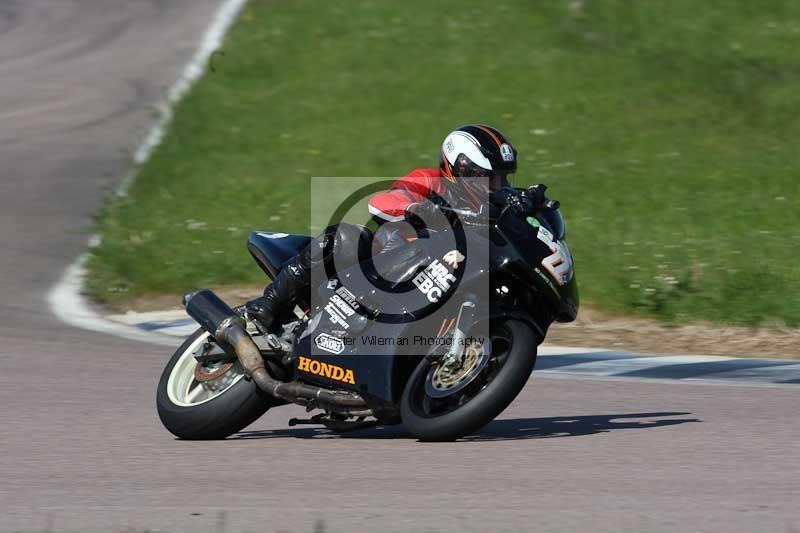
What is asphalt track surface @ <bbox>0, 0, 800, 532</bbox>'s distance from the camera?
5.14m

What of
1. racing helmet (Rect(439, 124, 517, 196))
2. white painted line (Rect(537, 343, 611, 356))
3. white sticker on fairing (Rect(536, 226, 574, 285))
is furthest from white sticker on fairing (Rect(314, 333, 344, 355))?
white painted line (Rect(537, 343, 611, 356))

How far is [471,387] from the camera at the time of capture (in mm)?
6266

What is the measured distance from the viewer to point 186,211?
549 inches

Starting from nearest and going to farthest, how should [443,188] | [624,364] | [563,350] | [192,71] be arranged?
[443,188], [624,364], [563,350], [192,71]

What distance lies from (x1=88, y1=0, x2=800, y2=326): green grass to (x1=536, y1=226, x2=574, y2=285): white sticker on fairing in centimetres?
412

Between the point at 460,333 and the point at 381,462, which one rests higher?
the point at 460,333

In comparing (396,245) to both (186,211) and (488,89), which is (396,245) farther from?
(488,89)

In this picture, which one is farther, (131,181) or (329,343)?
(131,181)

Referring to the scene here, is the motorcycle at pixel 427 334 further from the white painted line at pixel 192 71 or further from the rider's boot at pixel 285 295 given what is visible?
the white painted line at pixel 192 71

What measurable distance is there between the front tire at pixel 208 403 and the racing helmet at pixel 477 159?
1.43m

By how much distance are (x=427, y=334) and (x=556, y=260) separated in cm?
68

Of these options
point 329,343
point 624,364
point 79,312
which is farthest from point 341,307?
point 79,312

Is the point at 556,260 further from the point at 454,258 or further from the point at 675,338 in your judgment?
the point at 675,338

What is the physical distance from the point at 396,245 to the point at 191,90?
44.7 feet
